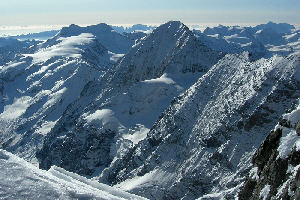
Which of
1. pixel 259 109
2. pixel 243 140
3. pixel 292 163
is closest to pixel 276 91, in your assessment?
pixel 259 109

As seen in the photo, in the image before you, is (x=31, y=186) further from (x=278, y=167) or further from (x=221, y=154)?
(x=221, y=154)

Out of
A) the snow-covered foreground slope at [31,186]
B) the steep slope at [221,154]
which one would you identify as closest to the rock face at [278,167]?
the snow-covered foreground slope at [31,186]

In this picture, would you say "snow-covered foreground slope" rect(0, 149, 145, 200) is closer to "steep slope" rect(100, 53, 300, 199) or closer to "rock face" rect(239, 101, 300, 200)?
"rock face" rect(239, 101, 300, 200)

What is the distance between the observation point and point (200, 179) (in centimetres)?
18200

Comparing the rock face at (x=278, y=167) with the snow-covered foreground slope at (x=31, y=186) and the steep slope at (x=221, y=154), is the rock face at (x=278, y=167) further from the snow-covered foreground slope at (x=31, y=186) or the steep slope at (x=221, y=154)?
the steep slope at (x=221, y=154)

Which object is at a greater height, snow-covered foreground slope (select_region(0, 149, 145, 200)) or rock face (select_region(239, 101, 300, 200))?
rock face (select_region(239, 101, 300, 200))

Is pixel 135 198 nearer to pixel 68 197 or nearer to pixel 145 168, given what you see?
pixel 68 197

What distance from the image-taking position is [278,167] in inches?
1907

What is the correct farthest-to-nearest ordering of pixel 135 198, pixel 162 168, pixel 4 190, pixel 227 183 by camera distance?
1. pixel 162 168
2. pixel 227 183
3. pixel 135 198
4. pixel 4 190

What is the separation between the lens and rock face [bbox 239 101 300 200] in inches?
1754

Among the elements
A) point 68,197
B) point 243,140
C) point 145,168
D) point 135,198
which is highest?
point 68,197

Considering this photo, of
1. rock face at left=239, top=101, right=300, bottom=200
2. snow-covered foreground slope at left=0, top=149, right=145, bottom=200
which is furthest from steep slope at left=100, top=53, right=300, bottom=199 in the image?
snow-covered foreground slope at left=0, top=149, right=145, bottom=200

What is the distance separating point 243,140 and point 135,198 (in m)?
127

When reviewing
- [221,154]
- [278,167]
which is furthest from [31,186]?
[221,154]
